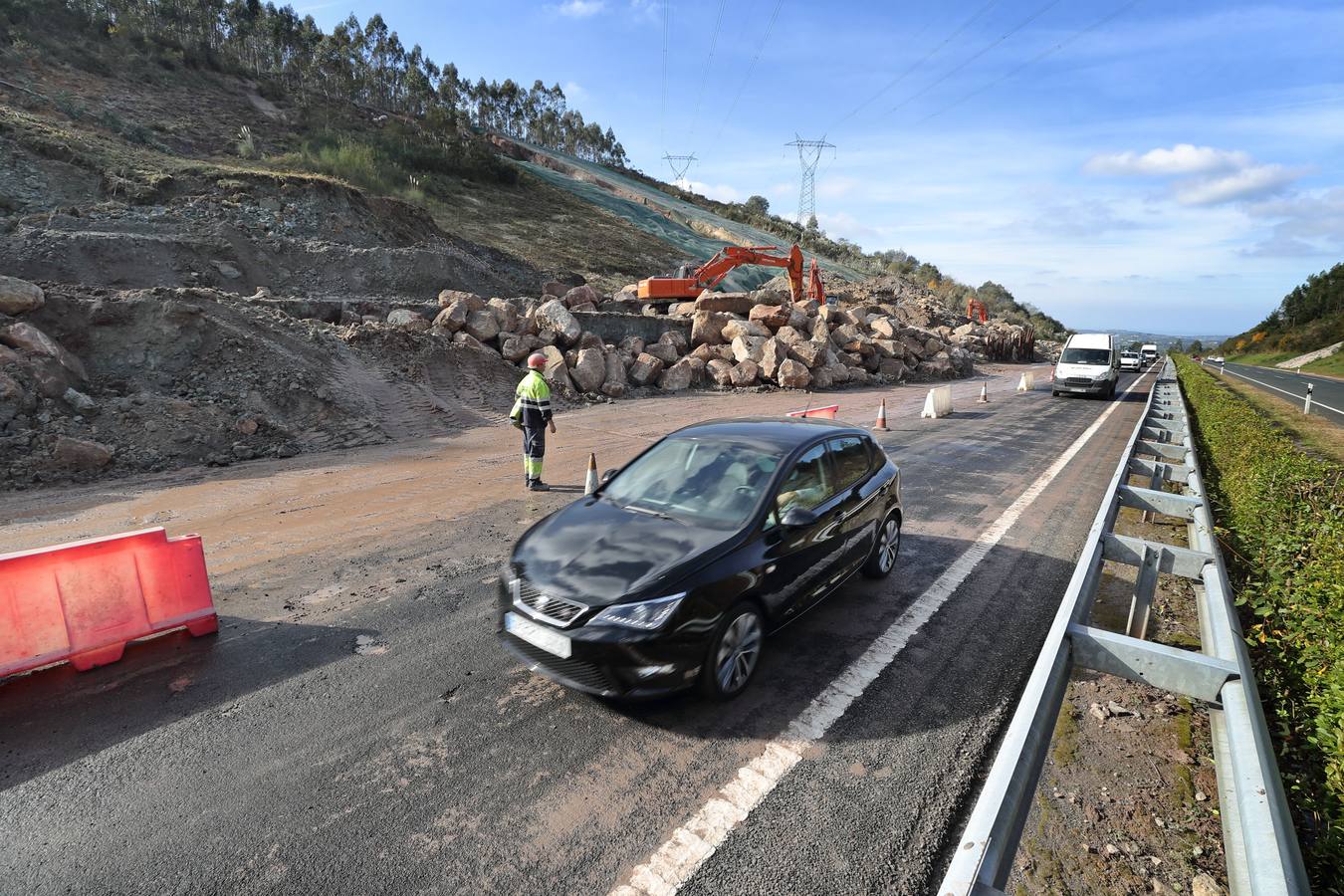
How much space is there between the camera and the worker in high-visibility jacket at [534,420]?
836cm

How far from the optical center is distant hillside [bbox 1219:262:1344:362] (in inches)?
2598

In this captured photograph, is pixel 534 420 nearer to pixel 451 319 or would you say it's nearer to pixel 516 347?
pixel 516 347

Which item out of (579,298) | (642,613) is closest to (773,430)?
(642,613)

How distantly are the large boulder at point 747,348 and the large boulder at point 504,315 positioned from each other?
291 inches

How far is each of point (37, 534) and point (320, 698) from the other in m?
5.19

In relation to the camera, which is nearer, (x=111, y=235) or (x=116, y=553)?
(x=116, y=553)

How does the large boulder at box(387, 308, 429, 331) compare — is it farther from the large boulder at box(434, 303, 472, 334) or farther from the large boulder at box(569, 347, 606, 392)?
the large boulder at box(569, 347, 606, 392)

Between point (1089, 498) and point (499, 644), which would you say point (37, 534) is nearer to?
point (499, 644)

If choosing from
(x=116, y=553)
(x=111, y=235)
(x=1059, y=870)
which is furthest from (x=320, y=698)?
(x=111, y=235)

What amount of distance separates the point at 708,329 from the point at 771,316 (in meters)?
2.86

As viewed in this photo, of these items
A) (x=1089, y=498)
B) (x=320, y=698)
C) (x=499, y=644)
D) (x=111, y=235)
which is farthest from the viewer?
(x=111, y=235)

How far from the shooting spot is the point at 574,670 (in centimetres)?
347

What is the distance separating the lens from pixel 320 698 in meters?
3.71

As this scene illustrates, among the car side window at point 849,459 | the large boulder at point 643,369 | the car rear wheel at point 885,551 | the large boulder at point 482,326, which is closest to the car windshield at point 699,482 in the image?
the car side window at point 849,459
